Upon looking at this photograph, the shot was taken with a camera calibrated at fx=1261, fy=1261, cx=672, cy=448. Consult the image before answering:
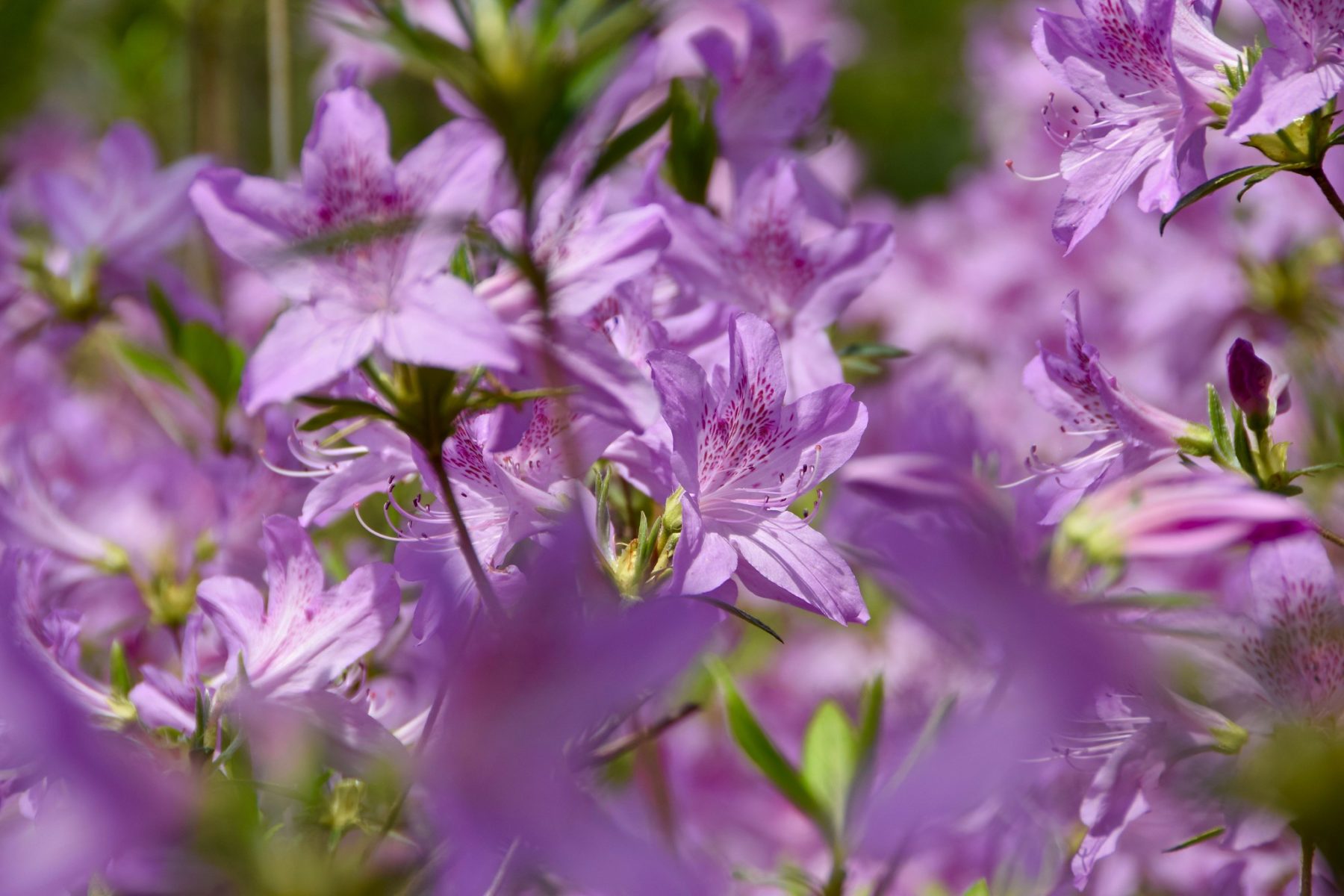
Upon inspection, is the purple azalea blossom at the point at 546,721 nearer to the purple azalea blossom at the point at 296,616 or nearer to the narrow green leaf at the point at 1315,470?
the purple azalea blossom at the point at 296,616

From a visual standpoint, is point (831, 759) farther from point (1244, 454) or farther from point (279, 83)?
point (279, 83)

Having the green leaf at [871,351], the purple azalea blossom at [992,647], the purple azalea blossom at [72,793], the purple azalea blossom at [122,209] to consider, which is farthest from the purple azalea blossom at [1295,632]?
the purple azalea blossom at [122,209]

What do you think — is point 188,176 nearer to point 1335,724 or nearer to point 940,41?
point 1335,724

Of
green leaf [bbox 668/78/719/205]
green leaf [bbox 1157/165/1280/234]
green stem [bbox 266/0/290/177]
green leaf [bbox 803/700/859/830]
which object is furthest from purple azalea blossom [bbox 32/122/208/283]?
green leaf [bbox 1157/165/1280/234]

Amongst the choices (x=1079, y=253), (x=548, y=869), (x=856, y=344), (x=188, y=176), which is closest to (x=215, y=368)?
(x=188, y=176)

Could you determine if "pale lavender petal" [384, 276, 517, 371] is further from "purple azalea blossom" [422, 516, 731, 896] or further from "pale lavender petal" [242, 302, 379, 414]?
"purple azalea blossom" [422, 516, 731, 896]

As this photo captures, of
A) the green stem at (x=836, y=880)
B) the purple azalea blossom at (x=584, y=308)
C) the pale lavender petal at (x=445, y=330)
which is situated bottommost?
the green stem at (x=836, y=880)

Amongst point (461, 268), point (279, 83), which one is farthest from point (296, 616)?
point (279, 83)
